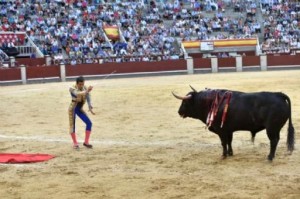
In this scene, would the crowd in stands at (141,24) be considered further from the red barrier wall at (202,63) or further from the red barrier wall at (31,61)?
the red barrier wall at (202,63)

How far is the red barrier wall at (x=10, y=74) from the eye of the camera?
25.3m

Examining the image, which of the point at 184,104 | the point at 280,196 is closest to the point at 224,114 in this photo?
the point at 184,104

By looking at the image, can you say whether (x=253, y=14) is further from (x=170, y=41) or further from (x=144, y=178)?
(x=144, y=178)

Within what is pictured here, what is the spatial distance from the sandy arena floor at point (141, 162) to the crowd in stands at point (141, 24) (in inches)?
663

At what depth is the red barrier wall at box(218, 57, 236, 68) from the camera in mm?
28688

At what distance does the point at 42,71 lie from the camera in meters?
26.1

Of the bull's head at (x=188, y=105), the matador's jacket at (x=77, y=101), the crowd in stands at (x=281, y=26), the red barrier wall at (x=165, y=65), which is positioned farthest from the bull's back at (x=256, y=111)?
the crowd in stands at (x=281, y=26)

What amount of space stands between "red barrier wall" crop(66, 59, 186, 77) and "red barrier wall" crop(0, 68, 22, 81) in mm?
2859

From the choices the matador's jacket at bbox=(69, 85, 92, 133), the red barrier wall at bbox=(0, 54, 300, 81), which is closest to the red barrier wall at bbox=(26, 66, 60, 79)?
the red barrier wall at bbox=(0, 54, 300, 81)

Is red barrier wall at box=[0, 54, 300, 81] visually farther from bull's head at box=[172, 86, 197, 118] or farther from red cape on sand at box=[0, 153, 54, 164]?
bull's head at box=[172, 86, 197, 118]

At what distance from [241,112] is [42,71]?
19934mm

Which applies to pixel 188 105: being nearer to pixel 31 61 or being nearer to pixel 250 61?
pixel 31 61

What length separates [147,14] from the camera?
34.4m

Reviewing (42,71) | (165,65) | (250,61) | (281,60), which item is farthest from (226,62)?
(42,71)
